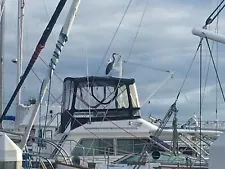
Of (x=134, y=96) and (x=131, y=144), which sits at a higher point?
(x=134, y=96)

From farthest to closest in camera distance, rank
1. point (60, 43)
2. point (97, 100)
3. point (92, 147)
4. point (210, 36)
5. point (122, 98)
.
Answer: point (122, 98) → point (97, 100) → point (92, 147) → point (60, 43) → point (210, 36)

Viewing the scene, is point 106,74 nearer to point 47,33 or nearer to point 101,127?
point 101,127

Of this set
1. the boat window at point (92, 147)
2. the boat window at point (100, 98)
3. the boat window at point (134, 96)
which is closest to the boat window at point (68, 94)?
the boat window at point (100, 98)

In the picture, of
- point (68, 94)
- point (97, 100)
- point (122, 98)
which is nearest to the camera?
point (97, 100)

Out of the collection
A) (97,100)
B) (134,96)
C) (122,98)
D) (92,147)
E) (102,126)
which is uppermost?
(134,96)

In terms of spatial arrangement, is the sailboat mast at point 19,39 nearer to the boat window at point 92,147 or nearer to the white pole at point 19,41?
the white pole at point 19,41

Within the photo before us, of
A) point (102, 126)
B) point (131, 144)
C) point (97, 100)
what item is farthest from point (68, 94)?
point (131, 144)

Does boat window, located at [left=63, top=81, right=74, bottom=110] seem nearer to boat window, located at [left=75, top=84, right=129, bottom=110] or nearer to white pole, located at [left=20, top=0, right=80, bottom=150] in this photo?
boat window, located at [left=75, top=84, right=129, bottom=110]

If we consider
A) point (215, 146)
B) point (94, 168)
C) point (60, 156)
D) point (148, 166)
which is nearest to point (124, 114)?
point (60, 156)

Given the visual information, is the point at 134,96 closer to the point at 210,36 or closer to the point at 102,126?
the point at 102,126

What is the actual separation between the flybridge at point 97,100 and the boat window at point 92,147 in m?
0.95

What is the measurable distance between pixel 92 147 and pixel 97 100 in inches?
77.1

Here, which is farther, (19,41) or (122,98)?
(19,41)

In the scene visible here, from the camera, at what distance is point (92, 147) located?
1830 centimetres
